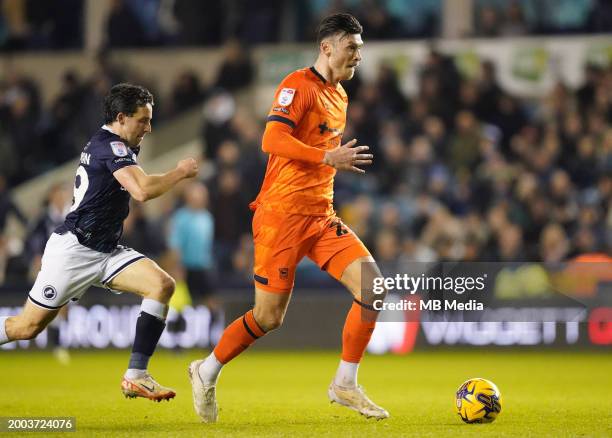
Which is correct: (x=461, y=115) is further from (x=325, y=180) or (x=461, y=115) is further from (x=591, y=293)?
(x=325, y=180)

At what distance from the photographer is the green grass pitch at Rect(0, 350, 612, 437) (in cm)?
741

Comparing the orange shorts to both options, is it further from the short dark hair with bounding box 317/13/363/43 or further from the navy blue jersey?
the short dark hair with bounding box 317/13/363/43

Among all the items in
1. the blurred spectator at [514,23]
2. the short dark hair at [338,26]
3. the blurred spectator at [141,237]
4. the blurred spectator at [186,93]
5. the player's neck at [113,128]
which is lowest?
the player's neck at [113,128]

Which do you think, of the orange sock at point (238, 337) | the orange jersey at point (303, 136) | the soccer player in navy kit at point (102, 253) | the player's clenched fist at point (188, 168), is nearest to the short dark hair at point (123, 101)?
the soccer player in navy kit at point (102, 253)

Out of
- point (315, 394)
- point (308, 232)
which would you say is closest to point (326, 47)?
point (308, 232)

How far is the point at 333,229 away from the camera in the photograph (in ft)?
25.9

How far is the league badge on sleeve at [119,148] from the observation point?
24.9 feet

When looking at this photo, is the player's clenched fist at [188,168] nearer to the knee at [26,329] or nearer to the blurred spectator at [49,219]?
the knee at [26,329]

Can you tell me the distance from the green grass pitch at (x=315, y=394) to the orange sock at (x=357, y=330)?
43 cm

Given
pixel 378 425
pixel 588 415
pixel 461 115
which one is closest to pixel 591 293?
pixel 461 115

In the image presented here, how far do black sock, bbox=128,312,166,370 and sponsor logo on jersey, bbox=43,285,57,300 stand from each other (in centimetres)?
57

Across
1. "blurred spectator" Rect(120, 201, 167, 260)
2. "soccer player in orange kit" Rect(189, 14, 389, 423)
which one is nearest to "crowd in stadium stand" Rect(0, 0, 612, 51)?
"blurred spectator" Rect(120, 201, 167, 260)

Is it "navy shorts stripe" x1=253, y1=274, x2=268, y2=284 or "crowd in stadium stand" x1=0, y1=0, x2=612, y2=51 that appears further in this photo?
"crowd in stadium stand" x1=0, y1=0, x2=612, y2=51

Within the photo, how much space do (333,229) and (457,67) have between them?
32.9 ft
